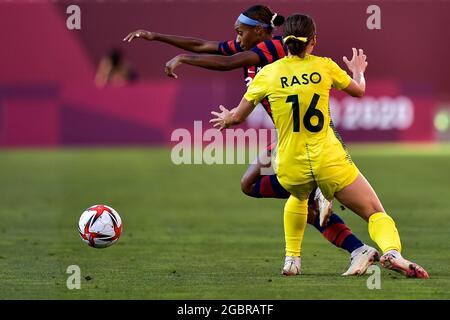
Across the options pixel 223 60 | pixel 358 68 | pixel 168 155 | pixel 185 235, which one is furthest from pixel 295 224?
pixel 168 155

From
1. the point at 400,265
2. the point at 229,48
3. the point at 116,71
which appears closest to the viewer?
the point at 400,265

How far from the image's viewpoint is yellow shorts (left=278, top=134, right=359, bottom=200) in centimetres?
868

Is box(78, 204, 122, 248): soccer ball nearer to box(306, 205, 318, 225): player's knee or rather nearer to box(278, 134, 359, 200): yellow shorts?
box(306, 205, 318, 225): player's knee

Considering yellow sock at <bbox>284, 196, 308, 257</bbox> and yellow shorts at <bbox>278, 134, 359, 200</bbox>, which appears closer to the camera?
yellow shorts at <bbox>278, 134, 359, 200</bbox>

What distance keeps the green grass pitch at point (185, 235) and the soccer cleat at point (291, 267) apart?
10 centimetres

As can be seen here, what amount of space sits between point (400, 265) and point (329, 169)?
920 millimetres

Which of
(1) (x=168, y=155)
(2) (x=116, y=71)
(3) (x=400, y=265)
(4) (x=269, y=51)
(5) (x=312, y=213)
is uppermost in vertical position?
(2) (x=116, y=71)

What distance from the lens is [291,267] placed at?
8.98 meters

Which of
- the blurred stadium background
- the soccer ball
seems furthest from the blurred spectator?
the soccer ball

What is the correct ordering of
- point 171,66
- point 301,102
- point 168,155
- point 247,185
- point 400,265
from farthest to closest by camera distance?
1. point 168,155
2. point 247,185
3. point 171,66
4. point 301,102
5. point 400,265

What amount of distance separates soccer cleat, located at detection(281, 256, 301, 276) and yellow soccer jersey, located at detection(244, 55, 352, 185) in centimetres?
72

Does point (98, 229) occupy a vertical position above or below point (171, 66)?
below

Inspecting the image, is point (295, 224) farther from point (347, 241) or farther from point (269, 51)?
point (269, 51)
